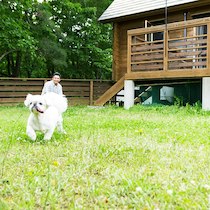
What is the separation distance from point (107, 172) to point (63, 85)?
500 inches

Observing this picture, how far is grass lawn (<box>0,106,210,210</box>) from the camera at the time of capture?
2.44m

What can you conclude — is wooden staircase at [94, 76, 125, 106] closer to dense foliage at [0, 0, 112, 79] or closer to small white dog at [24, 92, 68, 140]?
dense foliage at [0, 0, 112, 79]

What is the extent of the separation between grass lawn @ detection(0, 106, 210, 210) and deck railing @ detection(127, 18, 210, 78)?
5845mm

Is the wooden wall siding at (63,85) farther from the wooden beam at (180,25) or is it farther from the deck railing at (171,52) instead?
the wooden beam at (180,25)

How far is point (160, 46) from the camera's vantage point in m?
11.7

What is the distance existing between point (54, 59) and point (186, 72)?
884 centimetres

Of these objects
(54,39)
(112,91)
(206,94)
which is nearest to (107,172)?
(206,94)

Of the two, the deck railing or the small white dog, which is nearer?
the small white dog

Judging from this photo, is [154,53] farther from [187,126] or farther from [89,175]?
[89,175]

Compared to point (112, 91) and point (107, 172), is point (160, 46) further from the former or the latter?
point (107, 172)

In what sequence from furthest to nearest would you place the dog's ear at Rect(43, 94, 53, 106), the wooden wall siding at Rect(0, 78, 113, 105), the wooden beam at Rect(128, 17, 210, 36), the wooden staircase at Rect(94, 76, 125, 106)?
the wooden wall siding at Rect(0, 78, 113, 105) < the wooden staircase at Rect(94, 76, 125, 106) < the wooden beam at Rect(128, 17, 210, 36) < the dog's ear at Rect(43, 94, 53, 106)

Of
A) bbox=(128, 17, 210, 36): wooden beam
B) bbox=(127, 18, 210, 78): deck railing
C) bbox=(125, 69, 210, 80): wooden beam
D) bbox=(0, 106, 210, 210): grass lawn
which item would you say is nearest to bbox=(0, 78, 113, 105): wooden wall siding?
bbox=(127, 18, 210, 78): deck railing

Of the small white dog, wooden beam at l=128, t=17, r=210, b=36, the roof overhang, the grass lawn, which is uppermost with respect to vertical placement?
the roof overhang

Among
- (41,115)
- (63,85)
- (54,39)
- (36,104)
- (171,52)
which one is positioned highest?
(54,39)
